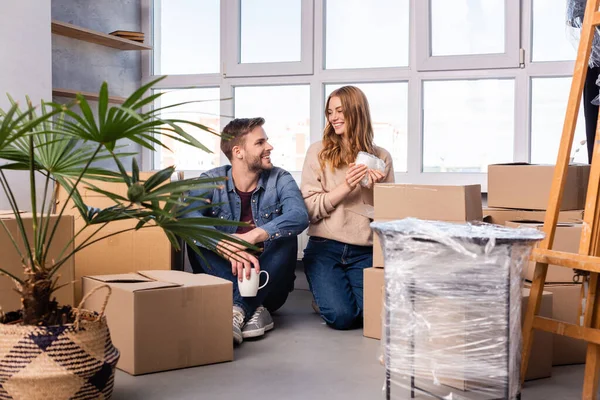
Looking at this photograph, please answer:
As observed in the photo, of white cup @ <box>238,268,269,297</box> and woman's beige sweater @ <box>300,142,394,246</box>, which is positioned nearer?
white cup @ <box>238,268,269,297</box>

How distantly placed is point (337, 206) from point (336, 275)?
30 centimetres

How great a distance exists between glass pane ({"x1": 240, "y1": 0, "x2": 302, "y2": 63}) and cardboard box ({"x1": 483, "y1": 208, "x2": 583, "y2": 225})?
172 centimetres

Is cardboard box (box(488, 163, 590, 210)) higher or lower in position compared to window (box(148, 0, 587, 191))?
lower

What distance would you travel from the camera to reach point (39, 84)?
313cm

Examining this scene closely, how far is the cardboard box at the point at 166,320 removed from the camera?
221 cm

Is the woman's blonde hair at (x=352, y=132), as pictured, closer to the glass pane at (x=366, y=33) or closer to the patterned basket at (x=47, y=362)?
the glass pane at (x=366, y=33)

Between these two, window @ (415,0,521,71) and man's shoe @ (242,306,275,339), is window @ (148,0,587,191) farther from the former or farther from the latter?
man's shoe @ (242,306,275,339)

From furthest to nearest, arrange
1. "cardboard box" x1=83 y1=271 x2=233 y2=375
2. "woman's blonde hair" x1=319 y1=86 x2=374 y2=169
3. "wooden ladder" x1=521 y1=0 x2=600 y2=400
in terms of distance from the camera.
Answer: "woman's blonde hair" x1=319 y1=86 x2=374 y2=169 → "cardboard box" x1=83 y1=271 x2=233 y2=375 → "wooden ladder" x1=521 y1=0 x2=600 y2=400

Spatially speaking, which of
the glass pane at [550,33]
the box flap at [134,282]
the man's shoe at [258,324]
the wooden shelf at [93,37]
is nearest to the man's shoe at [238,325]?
the man's shoe at [258,324]

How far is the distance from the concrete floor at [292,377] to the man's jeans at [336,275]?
0.21 meters

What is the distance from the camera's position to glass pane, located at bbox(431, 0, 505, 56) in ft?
12.0

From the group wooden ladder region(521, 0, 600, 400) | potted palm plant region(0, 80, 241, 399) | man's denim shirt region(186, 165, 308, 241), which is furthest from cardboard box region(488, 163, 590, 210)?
potted palm plant region(0, 80, 241, 399)

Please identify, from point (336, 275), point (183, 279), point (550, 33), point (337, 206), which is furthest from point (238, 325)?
point (550, 33)

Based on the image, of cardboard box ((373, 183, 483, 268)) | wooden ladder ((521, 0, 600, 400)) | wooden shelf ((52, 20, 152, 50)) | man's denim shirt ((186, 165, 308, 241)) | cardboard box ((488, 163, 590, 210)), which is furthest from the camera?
wooden shelf ((52, 20, 152, 50))
